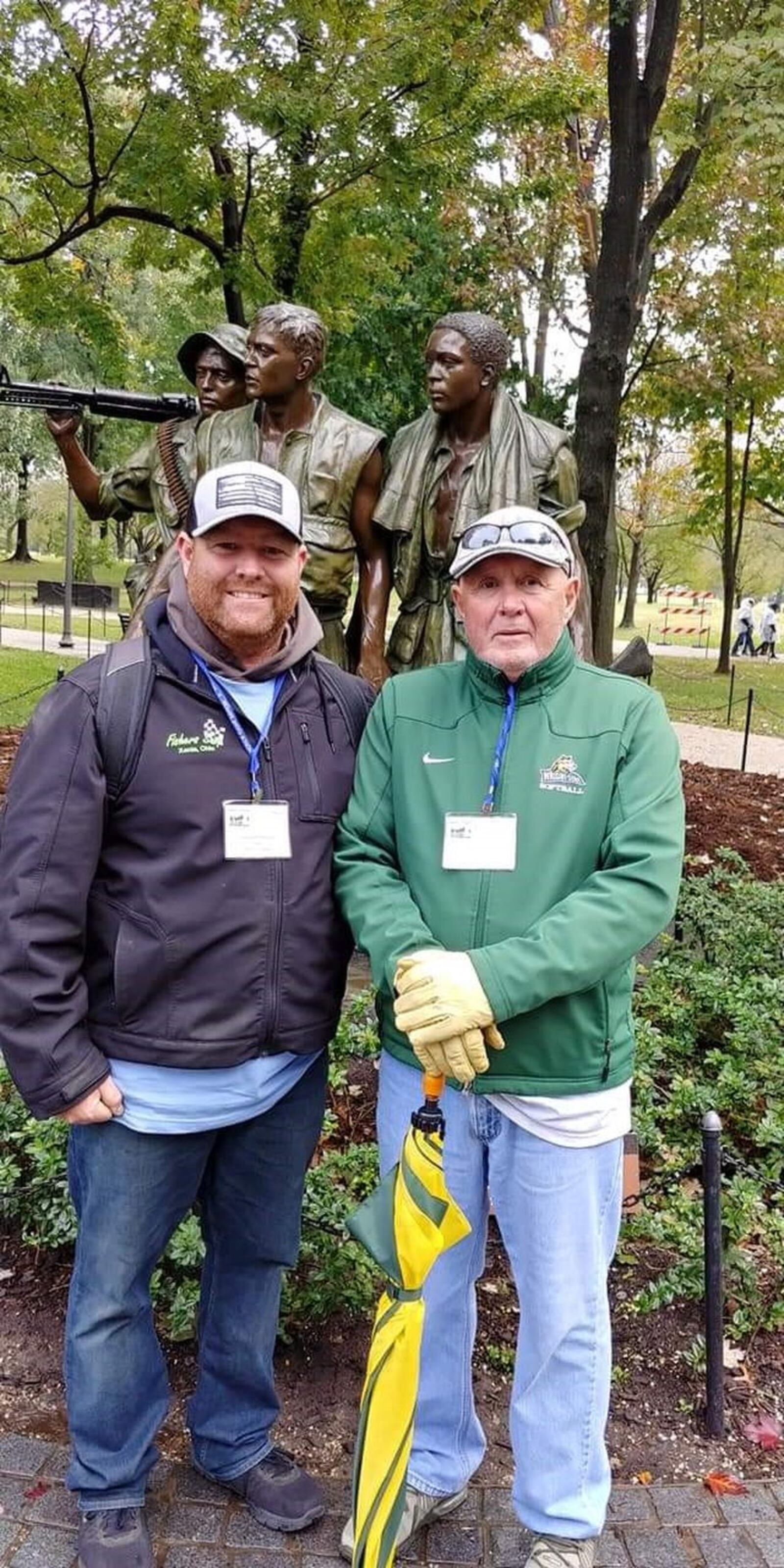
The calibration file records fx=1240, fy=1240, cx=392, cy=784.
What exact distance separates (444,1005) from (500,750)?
0.49 meters

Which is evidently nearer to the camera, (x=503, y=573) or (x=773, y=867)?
(x=503, y=573)

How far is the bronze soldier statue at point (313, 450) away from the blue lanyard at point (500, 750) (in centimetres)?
158

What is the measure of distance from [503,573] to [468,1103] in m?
0.98

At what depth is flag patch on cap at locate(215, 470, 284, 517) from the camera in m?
2.18

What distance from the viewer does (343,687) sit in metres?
2.51

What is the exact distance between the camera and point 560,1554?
2.34 meters

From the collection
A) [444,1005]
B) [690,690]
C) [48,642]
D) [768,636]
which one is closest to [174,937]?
[444,1005]

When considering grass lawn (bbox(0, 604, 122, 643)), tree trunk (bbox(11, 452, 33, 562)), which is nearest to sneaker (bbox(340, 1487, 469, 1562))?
grass lawn (bbox(0, 604, 122, 643))

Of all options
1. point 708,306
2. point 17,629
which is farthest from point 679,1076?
point 17,629

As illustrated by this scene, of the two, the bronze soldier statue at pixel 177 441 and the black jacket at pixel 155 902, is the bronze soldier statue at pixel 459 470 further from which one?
the black jacket at pixel 155 902

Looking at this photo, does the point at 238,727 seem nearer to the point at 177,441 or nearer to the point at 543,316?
the point at 177,441

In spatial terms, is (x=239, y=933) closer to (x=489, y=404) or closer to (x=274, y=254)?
(x=489, y=404)

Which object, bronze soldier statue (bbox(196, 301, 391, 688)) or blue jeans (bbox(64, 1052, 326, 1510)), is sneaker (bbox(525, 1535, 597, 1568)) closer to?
blue jeans (bbox(64, 1052, 326, 1510))

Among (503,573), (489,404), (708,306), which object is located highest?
(708,306)
